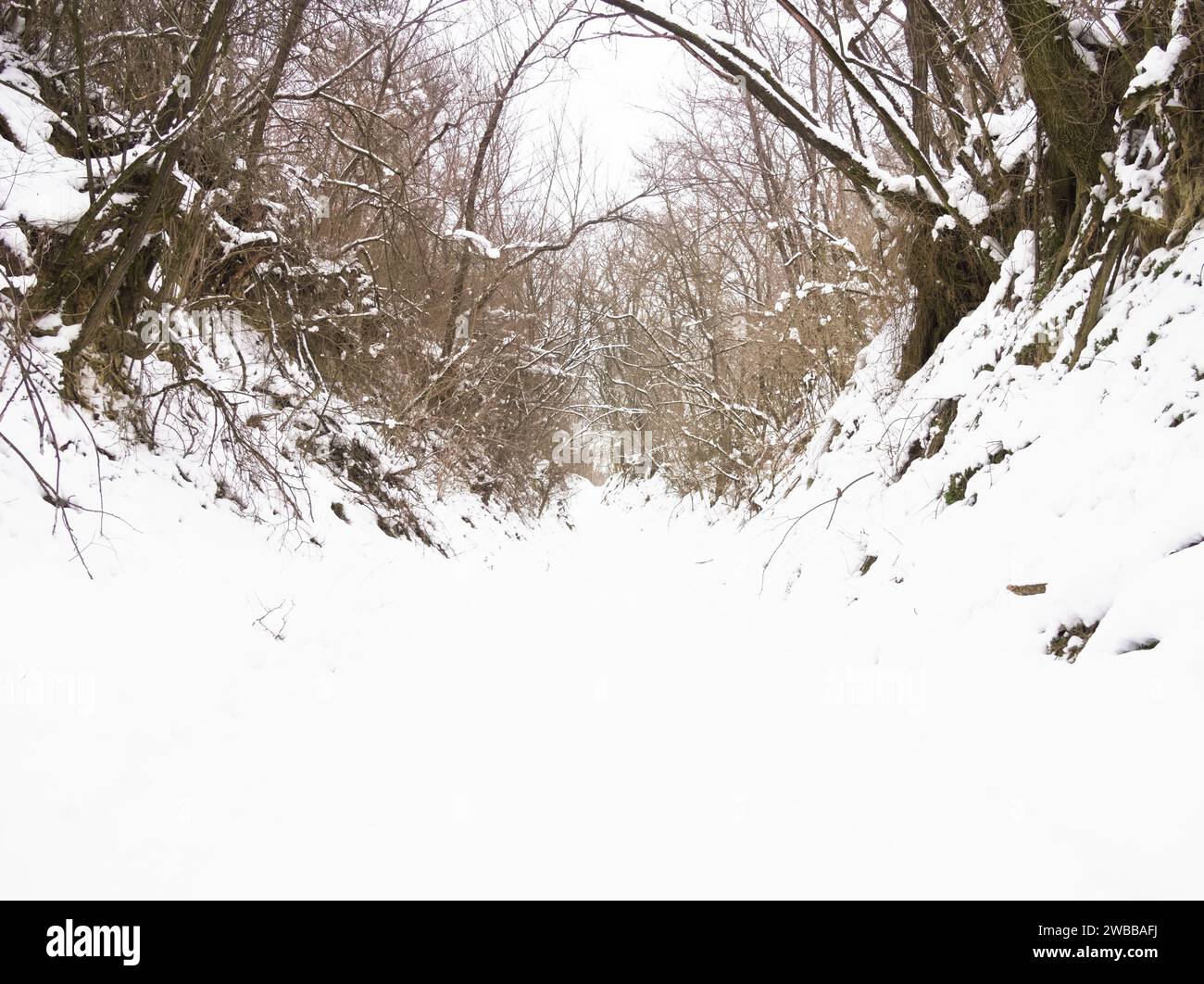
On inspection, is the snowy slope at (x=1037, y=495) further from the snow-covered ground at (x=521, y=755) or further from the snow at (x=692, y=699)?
the snow-covered ground at (x=521, y=755)

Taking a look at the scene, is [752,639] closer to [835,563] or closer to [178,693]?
[835,563]

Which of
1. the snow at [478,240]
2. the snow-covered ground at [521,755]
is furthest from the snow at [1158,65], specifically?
the snow at [478,240]

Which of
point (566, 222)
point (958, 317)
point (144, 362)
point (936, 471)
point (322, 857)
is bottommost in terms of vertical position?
point (322, 857)

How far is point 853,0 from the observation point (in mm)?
6652

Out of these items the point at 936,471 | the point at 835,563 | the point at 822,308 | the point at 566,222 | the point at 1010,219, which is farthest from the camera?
the point at 566,222

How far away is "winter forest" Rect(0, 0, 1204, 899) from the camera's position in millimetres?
2119

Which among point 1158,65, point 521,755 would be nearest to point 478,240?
point 1158,65

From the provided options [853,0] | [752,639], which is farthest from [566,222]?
[752,639]

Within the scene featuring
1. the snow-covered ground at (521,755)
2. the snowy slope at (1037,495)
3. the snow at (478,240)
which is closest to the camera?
the snow-covered ground at (521,755)

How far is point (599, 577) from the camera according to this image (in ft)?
31.8

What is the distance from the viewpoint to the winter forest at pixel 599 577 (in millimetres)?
2119

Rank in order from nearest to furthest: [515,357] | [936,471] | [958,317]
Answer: [936,471] < [958,317] < [515,357]
